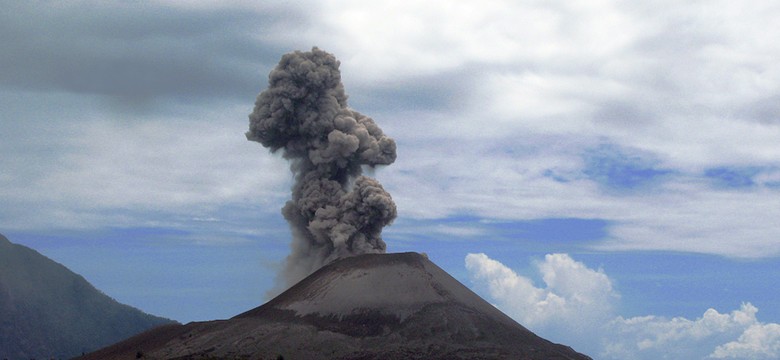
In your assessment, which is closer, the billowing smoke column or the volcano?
the volcano

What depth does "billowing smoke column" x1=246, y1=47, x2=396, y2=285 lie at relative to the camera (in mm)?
168625

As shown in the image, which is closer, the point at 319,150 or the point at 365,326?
the point at 365,326

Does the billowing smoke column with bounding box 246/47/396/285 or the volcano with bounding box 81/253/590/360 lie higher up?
the billowing smoke column with bounding box 246/47/396/285

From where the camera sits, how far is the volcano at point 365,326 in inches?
5069

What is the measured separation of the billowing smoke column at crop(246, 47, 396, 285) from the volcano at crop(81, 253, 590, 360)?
38.1 feet

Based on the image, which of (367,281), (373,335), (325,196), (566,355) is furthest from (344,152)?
(566,355)

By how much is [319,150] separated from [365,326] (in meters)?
48.3

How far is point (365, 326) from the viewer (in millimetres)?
137875

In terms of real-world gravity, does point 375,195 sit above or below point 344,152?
below

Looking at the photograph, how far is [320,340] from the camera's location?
131000 millimetres

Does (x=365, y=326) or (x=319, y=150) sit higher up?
(x=319, y=150)

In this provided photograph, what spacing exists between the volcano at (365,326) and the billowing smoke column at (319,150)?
11.6 m

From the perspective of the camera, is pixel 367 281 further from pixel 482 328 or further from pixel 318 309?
pixel 482 328

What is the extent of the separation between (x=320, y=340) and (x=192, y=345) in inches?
796
